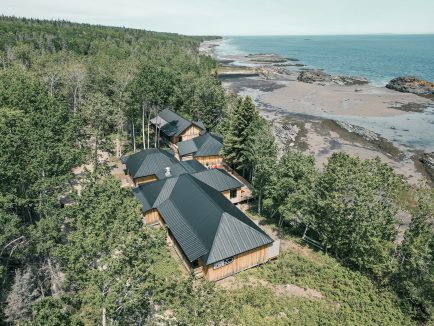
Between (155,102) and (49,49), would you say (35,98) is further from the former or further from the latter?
(49,49)

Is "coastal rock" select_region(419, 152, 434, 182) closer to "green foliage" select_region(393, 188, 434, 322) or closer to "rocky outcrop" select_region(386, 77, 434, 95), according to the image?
"green foliage" select_region(393, 188, 434, 322)

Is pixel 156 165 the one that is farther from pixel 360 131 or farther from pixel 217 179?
pixel 360 131

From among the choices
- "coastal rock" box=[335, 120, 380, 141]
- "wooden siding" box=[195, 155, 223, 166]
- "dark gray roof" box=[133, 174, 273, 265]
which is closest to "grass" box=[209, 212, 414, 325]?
"dark gray roof" box=[133, 174, 273, 265]

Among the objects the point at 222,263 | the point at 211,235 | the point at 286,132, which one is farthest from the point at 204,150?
the point at 286,132

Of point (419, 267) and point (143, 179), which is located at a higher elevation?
point (419, 267)

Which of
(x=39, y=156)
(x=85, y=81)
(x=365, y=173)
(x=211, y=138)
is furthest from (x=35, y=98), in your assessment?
(x=365, y=173)

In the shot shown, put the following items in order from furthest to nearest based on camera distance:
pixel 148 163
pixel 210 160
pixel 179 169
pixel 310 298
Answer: pixel 210 160
pixel 148 163
pixel 179 169
pixel 310 298
